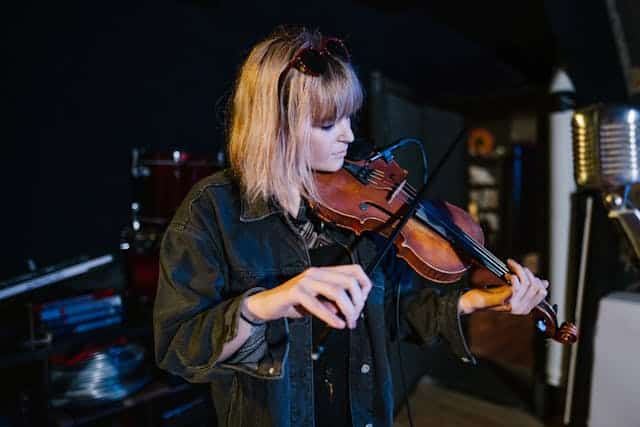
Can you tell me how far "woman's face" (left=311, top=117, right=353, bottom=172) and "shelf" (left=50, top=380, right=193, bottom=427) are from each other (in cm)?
139

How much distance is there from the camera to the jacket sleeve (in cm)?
93

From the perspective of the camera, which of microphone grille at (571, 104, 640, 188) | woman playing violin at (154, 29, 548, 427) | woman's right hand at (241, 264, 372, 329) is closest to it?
woman's right hand at (241, 264, 372, 329)

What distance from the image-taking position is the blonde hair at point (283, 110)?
3.48ft

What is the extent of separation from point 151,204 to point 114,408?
0.89 meters

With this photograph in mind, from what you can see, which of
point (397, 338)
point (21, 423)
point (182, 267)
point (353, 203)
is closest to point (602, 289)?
point (397, 338)

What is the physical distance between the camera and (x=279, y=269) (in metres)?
1.14

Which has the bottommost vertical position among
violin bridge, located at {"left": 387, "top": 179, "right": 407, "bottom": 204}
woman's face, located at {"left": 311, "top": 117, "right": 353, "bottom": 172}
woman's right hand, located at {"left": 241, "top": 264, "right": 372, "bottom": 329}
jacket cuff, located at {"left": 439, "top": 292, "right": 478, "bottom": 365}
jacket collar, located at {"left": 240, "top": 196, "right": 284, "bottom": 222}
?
jacket cuff, located at {"left": 439, "top": 292, "right": 478, "bottom": 365}

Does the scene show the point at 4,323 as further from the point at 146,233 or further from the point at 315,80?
the point at 315,80

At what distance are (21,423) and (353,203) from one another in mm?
1545

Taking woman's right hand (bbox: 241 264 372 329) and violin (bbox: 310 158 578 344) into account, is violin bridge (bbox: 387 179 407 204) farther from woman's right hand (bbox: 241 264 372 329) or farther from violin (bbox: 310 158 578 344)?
woman's right hand (bbox: 241 264 372 329)

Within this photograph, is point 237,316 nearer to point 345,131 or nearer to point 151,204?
point 345,131

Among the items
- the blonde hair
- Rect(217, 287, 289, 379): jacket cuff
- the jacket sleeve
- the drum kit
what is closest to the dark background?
the drum kit

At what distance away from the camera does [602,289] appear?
2361mm

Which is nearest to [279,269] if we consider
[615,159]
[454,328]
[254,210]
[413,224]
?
[254,210]
